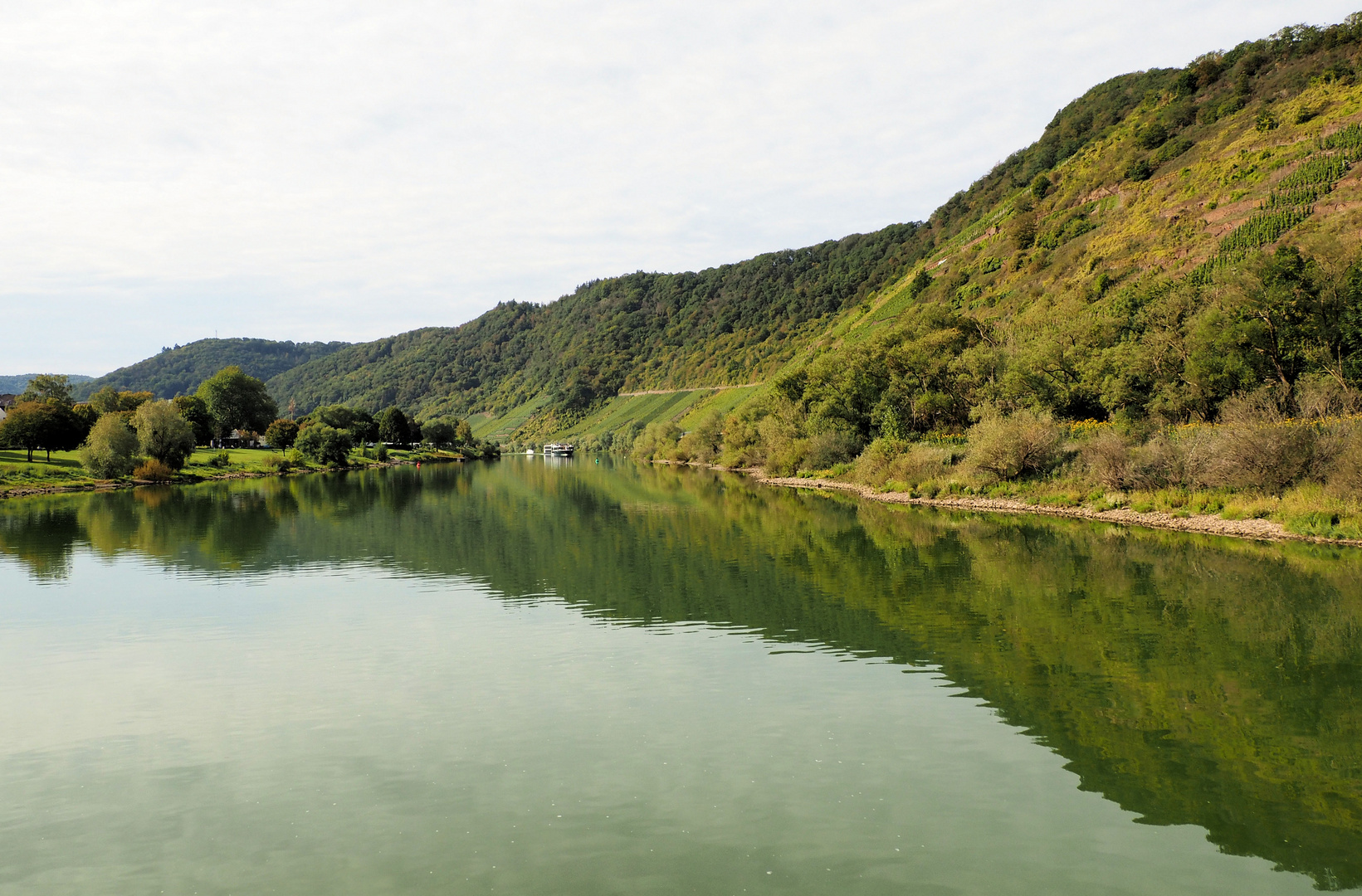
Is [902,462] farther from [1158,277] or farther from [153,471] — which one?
[153,471]

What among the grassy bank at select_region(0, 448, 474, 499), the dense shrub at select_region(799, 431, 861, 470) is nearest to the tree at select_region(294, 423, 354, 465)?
the grassy bank at select_region(0, 448, 474, 499)

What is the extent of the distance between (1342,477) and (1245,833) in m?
32.8

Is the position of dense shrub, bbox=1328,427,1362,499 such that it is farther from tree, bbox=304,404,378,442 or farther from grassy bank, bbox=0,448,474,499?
tree, bbox=304,404,378,442

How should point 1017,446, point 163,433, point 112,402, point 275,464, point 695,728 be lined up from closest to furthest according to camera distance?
1. point 695,728
2. point 1017,446
3. point 163,433
4. point 275,464
5. point 112,402

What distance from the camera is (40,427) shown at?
93.8 meters

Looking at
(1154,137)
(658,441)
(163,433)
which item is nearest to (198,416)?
(163,433)

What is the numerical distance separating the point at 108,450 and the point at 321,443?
47726 mm

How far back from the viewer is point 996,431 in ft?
181

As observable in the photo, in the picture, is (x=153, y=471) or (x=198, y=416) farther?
(x=198, y=416)

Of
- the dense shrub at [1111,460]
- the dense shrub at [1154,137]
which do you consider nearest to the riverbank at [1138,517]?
the dense shrub at [1111,460]

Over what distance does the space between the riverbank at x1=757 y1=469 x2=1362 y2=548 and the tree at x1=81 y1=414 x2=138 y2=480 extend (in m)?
80.5

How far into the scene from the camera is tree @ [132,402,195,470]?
101 m

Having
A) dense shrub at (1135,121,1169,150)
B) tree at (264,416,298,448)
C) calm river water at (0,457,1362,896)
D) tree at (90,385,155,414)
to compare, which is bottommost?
calm river water at (0,457,1362,896)

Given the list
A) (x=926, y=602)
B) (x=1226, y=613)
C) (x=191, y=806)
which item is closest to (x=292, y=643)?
→ (x=191, y=806)
